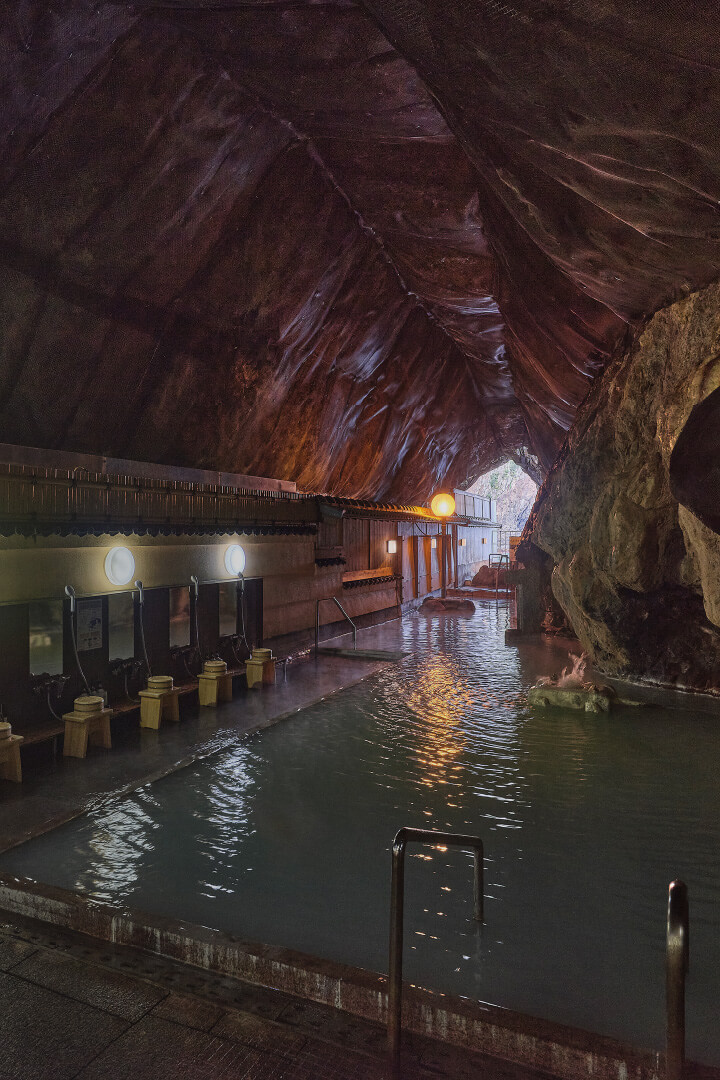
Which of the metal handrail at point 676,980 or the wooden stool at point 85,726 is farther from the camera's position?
the wooden stool at point 85,726

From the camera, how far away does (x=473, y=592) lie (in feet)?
86.7

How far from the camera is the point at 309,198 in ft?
34.8

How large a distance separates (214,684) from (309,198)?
8.17 metres

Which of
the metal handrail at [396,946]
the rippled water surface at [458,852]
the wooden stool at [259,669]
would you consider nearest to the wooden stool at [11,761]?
the rippled water surface at [458,852]

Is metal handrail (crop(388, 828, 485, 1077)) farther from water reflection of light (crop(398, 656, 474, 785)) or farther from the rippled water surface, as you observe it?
water reflection of light (crop(398, 656, 474, 785))

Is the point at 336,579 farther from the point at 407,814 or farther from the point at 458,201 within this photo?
the point at 407,814

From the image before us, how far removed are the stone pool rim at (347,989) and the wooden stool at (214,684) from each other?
5.06 metres

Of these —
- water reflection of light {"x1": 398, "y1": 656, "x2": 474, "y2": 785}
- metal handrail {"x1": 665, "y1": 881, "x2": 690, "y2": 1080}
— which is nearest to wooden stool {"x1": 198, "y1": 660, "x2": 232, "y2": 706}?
water reflection of light {"x1": 398, "y1": 656, "x2": 474, "y2": 785}

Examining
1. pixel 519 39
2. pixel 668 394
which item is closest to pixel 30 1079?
pixel 519 39

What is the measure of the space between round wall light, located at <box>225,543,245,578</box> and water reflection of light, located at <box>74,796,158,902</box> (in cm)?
530

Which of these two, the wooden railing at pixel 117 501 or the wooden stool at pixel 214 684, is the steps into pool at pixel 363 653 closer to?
the wooden railing at pixel 117 501

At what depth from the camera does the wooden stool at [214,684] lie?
927 cm

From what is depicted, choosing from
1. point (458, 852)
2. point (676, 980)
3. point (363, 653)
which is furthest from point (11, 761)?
point (363, 653)

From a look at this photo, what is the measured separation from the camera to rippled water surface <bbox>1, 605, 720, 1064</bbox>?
136 inches
